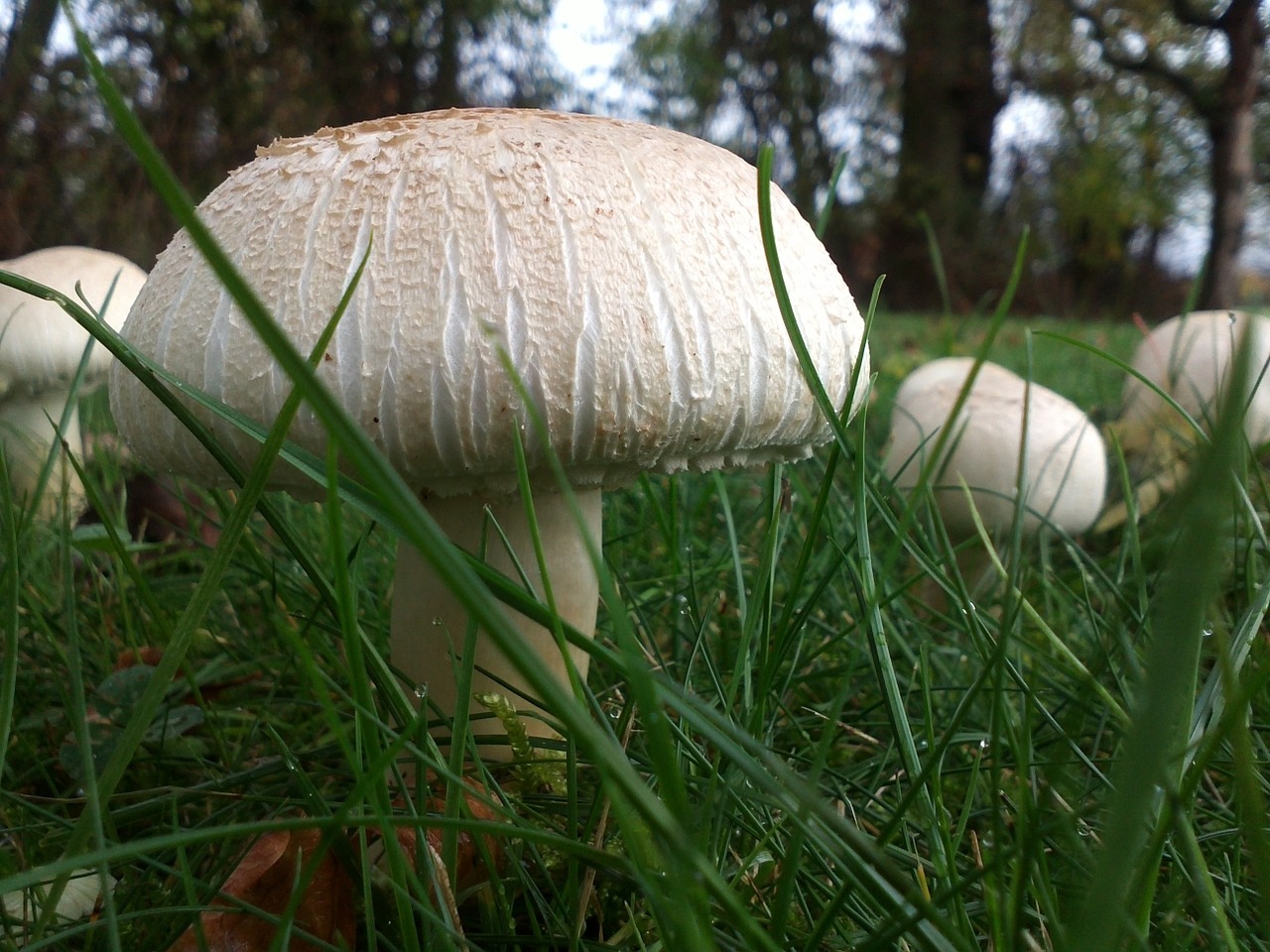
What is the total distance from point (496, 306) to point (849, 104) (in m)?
17.0

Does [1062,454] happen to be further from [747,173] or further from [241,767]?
[241,767]

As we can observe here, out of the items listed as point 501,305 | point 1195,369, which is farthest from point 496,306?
point 1195,369

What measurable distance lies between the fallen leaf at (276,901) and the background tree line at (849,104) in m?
6.05

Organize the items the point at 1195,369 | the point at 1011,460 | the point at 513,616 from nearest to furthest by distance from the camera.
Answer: the point at 513,616
the point at 1011,460
the point at 1195,369

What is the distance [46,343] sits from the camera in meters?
2.50

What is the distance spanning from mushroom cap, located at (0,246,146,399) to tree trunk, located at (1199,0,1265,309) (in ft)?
17.7

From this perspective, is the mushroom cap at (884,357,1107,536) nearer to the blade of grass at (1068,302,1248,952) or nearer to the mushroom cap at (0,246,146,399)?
the blade of grass at (1068,302,1248,952)

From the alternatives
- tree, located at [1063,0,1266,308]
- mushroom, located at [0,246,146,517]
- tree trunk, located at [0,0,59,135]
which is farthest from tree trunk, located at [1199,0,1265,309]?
tree trunk, located at [0,0,59,135]

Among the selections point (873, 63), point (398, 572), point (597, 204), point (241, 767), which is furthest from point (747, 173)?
point (873, 63)

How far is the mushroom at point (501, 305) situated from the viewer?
93 cm

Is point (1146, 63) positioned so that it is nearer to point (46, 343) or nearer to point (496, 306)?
Answer: point (46, 343)

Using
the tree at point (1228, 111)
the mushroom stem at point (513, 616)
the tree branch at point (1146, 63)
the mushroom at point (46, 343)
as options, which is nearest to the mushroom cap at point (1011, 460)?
the mushroom stem at point (513, 616)

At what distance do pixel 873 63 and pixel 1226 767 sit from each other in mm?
17187

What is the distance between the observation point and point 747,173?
1.19m
